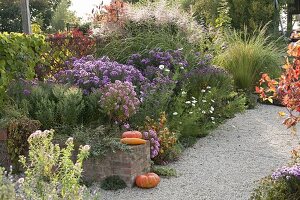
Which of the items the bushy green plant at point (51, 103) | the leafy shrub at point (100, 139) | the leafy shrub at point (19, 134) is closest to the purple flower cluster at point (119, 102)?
the leafy shrub at point (100, 139)

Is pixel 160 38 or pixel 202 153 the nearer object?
pixel 202 153

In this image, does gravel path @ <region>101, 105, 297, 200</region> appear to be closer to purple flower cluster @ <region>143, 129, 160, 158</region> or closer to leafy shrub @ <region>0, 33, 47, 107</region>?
purple flower cluster @ <region>143, 129, 160, 158</region>

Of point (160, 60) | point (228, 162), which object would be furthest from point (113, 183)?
point (160, 60)

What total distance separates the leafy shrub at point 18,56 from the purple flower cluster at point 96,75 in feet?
1.54

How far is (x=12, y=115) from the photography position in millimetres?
5676

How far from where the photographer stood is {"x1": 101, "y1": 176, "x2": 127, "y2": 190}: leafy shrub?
499 centimetres

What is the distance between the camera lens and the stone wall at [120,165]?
5.04m

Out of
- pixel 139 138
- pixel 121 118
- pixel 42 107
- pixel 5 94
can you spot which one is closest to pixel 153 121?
pixel 121 118

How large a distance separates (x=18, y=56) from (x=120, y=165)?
2.69 metres

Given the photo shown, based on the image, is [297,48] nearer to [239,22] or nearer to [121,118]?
[121,118]

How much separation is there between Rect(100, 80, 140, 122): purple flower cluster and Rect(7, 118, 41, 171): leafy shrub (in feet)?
2.62

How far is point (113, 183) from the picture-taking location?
505 centimetres

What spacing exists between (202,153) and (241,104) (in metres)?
1.97

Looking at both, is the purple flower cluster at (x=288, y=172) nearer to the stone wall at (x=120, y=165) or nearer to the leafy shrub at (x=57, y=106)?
the stone wall at (x=120, y=165)
